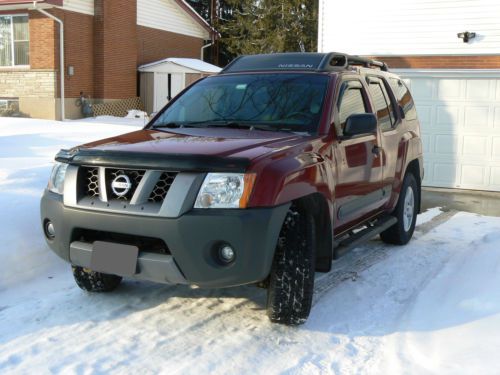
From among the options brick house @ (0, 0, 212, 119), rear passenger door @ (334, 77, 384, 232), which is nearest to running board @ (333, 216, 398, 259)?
rear passenger door @ (334, 77, 384, 232)

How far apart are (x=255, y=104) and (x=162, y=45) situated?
915 inches

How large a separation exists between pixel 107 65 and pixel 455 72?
15035 millimetres

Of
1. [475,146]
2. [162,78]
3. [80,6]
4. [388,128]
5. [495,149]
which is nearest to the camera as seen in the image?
[388,128]

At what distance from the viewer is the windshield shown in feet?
15.9

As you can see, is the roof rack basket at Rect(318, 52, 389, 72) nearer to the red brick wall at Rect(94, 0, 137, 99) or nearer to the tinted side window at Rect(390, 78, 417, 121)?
the tinted side window at Rect(390, 78, 417, 121)

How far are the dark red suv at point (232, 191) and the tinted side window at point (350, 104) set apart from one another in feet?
0.09

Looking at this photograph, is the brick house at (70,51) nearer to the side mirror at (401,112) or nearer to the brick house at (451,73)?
the brick house at (451,73)

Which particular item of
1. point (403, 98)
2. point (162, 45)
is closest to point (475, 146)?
point (403, 98)

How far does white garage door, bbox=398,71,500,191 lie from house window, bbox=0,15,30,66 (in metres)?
14.7

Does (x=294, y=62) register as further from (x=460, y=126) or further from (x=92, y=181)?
(x=460, y=126)

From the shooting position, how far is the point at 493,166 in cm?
1143

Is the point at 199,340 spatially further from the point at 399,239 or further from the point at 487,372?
the point at 399,239

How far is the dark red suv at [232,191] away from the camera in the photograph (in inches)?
144

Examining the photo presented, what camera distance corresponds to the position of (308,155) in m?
4.23
